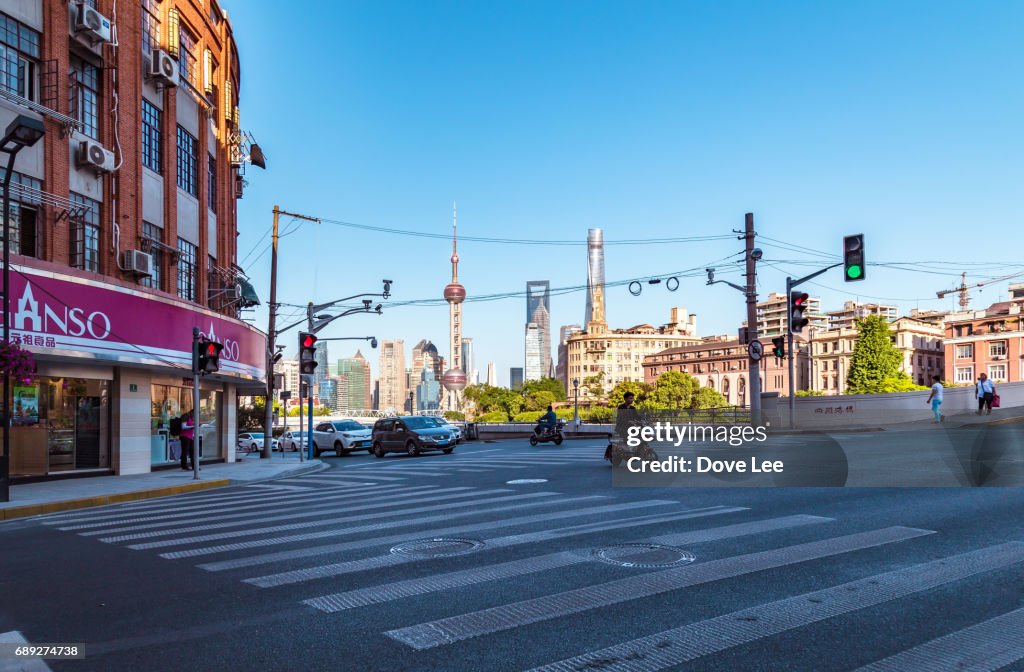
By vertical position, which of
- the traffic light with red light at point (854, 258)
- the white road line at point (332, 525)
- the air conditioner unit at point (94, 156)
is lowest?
the white road line at point (332, 525)

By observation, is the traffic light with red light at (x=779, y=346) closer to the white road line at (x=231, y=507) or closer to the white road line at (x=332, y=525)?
the white road line at (x=231, y=507)

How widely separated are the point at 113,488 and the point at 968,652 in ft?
52.9

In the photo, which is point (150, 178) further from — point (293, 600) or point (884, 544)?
point (884, 544)

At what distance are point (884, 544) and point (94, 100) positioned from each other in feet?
69.3

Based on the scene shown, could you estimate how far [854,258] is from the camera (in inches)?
813

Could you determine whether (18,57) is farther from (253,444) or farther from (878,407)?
(878,407)

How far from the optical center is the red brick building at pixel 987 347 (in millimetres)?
106000

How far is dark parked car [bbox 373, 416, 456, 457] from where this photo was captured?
101 ft

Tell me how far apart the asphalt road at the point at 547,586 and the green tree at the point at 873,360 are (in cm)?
10353

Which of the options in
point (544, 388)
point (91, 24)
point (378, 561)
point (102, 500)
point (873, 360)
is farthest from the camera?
point (544, 388)

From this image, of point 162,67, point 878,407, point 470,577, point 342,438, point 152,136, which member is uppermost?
point 162,67

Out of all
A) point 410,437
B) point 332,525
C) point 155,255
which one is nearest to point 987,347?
point 410,437

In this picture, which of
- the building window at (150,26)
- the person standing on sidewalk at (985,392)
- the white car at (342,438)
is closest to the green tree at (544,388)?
the white car at (342,438)

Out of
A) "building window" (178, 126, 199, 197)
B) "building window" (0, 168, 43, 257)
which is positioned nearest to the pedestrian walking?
"building window" (0, 168, 43, 257)
